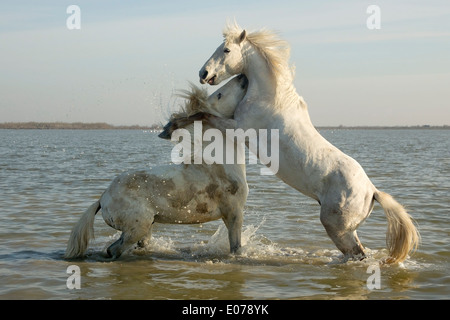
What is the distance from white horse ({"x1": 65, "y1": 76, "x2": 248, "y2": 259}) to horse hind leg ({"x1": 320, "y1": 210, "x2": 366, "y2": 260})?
103 centimetres

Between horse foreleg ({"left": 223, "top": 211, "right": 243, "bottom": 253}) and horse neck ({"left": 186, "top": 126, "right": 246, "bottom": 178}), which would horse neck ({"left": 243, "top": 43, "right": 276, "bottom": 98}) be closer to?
horse neck ({"left": 186, "top": 126, "right": 246, "bottom": 178})

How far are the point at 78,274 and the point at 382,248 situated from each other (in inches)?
157

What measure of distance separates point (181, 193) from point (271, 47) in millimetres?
1908

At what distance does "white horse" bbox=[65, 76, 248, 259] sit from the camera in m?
6.93

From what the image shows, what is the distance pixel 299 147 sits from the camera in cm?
659

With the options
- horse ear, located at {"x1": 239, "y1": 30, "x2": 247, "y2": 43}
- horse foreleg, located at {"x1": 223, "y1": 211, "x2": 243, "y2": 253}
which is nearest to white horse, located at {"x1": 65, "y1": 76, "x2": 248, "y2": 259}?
horse foreleg, located at {"x1": 223, "y1": 211, "x2": 243, "y2": 253}

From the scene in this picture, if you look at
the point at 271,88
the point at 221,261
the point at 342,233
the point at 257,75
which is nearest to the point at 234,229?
the point at 221,261

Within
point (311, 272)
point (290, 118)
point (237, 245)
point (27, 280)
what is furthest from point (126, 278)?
point (290, 118)

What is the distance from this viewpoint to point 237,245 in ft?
24.0

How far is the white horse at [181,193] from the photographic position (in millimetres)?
6934

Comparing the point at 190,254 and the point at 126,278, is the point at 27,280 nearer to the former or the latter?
the point at 126,278

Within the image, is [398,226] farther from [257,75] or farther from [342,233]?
[257,75]

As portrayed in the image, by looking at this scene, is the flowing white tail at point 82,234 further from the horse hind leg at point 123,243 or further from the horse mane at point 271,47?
the horse mane at point 271,47

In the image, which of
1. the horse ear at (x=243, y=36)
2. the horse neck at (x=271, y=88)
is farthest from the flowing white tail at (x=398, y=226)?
the horse ear at (x=243, y=36)
